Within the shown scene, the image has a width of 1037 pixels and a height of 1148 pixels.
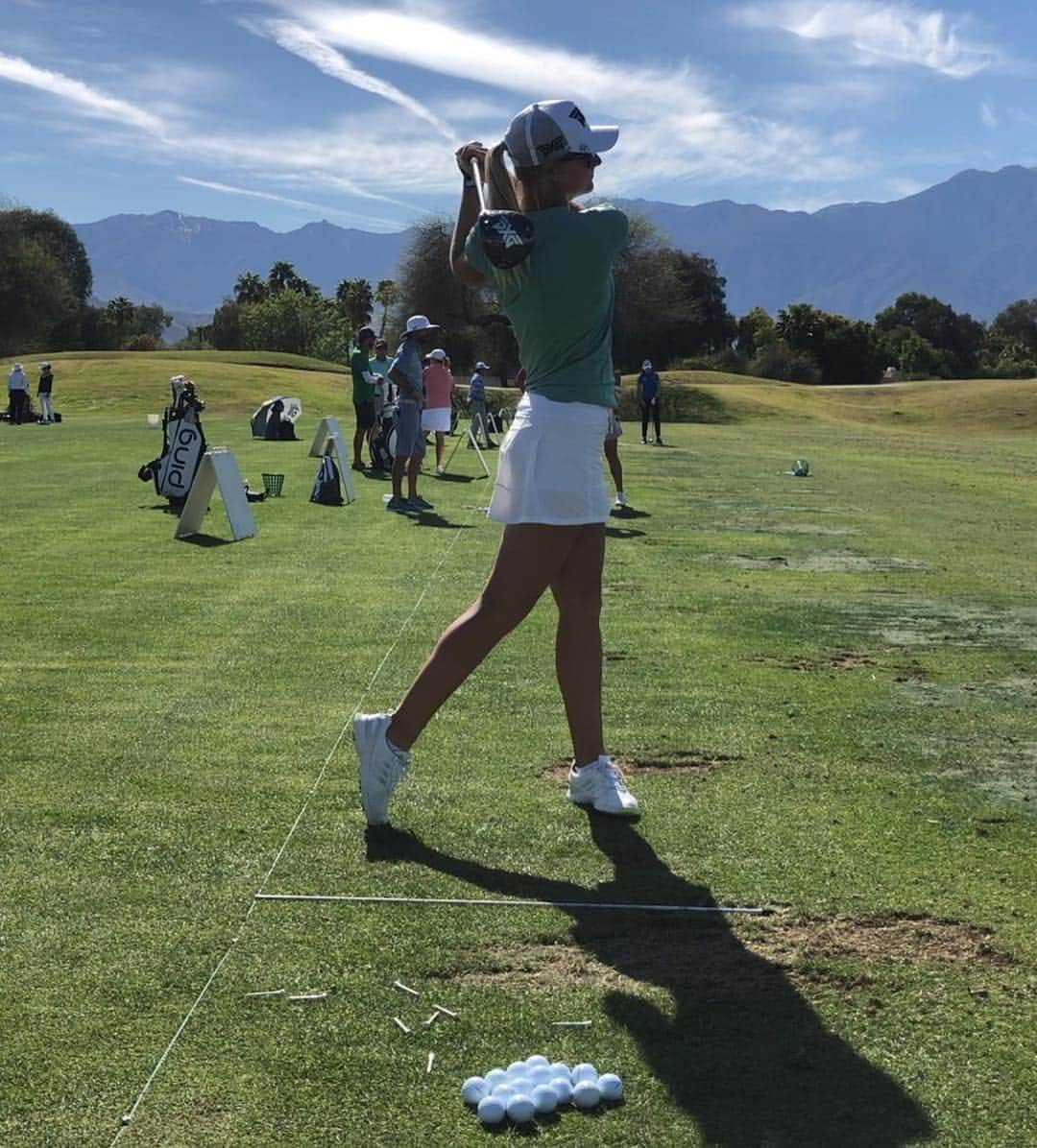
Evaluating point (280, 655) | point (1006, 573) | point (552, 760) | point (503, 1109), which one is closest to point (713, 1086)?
point (503, 1109)

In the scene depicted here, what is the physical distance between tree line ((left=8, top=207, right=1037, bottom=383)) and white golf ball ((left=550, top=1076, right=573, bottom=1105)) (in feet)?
222

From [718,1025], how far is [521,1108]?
69 centimetres

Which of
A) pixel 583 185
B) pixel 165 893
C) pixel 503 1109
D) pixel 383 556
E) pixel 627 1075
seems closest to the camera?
pixel 503 1109

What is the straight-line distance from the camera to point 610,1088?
284 centimetres

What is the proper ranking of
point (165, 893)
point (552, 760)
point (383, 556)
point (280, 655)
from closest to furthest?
point (165, 893) → point (552, 760) → point (280, 655) → point (383, 556)

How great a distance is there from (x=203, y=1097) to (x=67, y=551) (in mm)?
9534

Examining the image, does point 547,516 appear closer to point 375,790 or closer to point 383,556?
point 375,790

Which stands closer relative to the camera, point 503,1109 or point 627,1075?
point 503,1109

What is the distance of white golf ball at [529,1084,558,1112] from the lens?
108 inches

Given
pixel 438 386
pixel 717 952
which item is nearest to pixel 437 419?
pixel 438 386

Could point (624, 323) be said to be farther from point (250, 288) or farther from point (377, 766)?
point (377, 766)

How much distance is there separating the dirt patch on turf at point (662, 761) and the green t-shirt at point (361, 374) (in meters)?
16.1

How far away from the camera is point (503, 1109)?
2.74 m

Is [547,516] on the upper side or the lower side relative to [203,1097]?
upper
